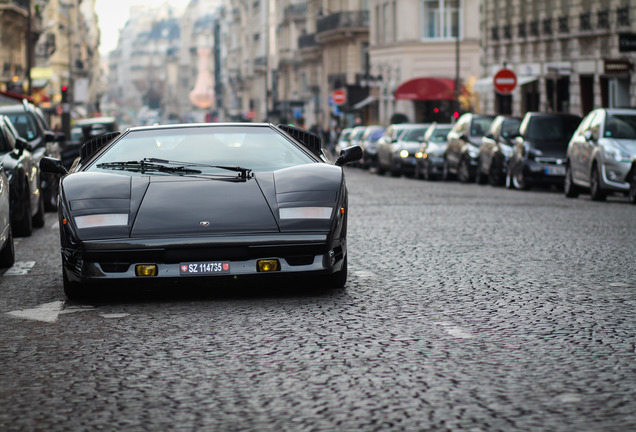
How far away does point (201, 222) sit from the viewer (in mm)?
9039

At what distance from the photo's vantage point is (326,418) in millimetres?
5414

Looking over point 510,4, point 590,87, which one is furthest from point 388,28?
point 590,87

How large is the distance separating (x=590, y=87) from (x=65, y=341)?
3919 centimetres

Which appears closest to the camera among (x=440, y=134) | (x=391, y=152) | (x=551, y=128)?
(x=551, y=128)

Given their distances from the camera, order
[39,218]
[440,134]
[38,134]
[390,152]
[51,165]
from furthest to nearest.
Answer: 1. [390,152]
2. [440,134]
3. [38,134]
4. [39,218]
5. [51,165]

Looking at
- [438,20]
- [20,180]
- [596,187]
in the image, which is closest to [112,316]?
[20,180]

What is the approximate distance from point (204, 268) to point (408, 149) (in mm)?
30282

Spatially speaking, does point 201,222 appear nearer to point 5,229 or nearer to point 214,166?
point 214,166

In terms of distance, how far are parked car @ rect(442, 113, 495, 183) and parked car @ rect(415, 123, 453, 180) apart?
27.5 inches

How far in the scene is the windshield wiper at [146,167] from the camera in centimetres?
977

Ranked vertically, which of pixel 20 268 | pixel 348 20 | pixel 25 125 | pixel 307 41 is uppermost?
pixel 348 20

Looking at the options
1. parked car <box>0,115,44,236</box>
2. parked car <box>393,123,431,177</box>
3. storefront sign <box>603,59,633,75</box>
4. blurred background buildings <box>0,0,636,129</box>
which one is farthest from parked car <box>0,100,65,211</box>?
parked car <box>393,123,431,177</box>

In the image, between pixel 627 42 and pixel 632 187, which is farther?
pixel 627 42

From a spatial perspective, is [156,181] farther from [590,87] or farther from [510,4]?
[510,4]
